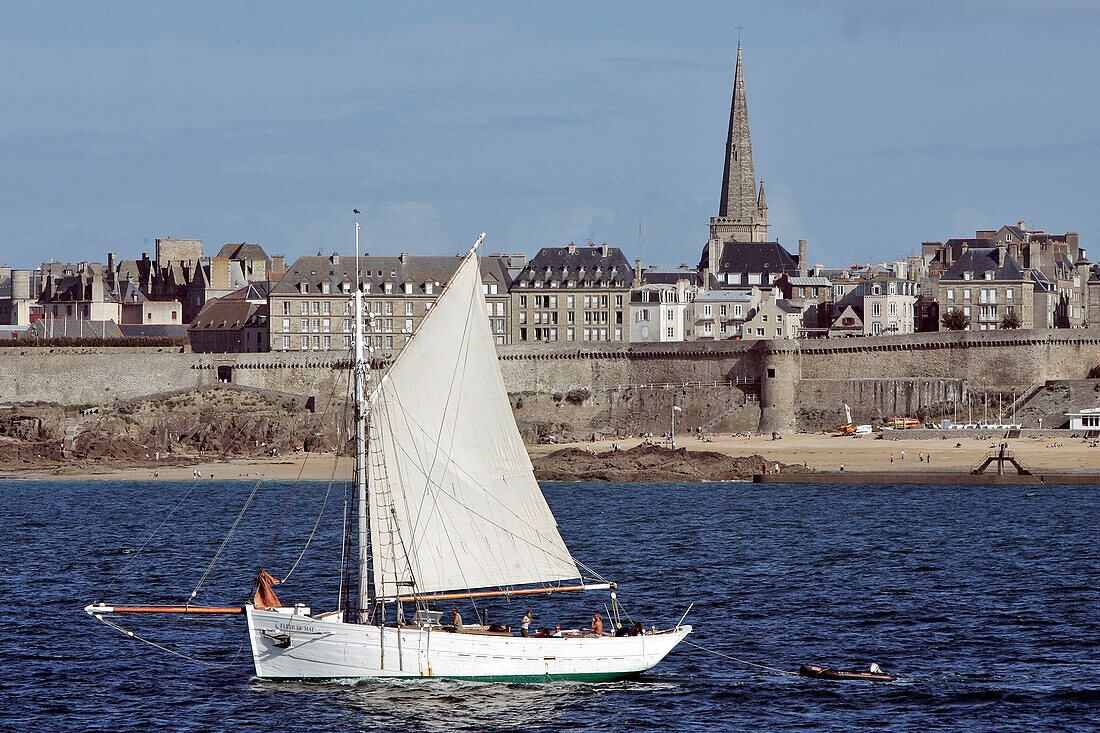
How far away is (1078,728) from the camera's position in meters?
27.7

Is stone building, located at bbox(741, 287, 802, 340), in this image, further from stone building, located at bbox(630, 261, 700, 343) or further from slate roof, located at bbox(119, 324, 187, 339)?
slate roof, located at bbox(119, 324, 187, 339)

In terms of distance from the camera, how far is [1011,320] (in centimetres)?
9850

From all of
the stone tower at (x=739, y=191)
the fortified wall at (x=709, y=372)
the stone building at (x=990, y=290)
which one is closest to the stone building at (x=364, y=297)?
the fortified wall at (x=709, y=372)

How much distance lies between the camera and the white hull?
96.0 feet

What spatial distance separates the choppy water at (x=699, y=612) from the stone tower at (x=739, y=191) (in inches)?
2828

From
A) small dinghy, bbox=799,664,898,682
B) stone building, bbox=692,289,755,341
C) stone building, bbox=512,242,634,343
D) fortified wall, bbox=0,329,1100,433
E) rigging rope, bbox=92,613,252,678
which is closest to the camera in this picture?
small dinghy, bbox=799,664,898,682

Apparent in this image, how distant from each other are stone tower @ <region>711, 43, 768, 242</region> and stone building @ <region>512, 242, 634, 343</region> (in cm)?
3662

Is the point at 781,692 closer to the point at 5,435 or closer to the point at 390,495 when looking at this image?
the point at 390,495

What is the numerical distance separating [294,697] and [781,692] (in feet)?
29.6

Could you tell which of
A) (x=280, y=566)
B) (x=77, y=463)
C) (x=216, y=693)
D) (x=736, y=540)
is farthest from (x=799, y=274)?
(x=216, y=693)

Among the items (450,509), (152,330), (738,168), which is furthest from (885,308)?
(450,509)

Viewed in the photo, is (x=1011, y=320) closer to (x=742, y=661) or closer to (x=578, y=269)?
(x=578, y=269)

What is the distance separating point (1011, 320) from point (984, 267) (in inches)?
183

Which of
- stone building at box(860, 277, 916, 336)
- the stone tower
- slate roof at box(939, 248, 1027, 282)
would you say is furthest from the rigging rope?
the stone tower
